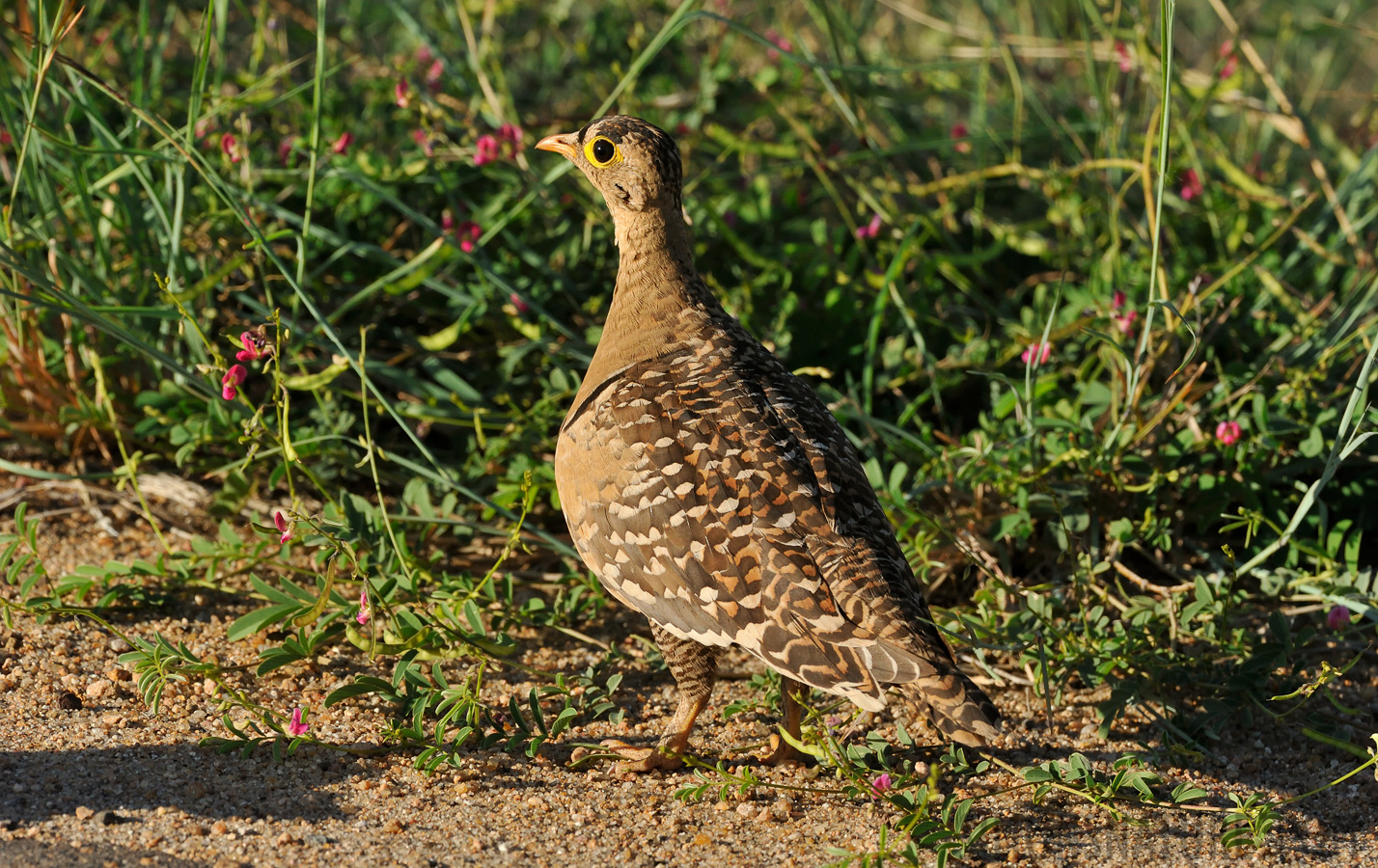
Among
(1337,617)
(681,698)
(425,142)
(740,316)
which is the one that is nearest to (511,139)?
(425,142)

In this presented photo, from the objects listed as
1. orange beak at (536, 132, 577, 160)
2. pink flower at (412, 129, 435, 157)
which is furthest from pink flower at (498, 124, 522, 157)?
orange beak at (536, 132, 577, 160)

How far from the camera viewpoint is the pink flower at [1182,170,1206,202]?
508 centimetres

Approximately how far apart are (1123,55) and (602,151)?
2.78 meters

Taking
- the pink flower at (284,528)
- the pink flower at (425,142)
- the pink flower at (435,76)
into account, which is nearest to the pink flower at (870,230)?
the pink flower at (425,142)

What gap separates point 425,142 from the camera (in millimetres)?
4469

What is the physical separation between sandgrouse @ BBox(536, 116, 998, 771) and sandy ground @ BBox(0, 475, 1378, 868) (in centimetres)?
25

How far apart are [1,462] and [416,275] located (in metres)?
1.49

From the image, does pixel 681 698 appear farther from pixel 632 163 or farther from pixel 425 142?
pixel 425 142

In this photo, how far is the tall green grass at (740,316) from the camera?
3.54 m

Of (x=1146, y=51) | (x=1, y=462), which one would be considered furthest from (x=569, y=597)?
(x=1146, y=51)

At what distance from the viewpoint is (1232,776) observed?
331 centimetres

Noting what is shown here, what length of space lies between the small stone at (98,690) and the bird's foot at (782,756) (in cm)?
184

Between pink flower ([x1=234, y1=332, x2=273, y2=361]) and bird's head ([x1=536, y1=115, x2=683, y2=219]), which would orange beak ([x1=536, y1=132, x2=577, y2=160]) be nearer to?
bird's head ([x1=536, y1=115, x2=683, y2=219])

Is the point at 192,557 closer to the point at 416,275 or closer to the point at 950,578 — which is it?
the point at 416,275
